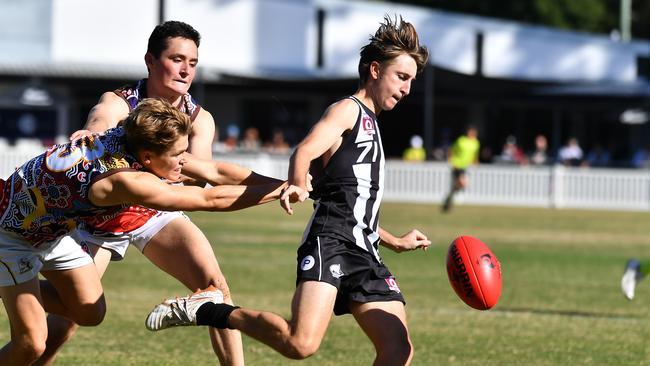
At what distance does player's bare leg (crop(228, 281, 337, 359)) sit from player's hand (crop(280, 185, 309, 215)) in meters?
0.51

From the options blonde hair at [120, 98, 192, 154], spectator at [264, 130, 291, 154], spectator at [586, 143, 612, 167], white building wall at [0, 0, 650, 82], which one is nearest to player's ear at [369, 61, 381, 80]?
blonde hair at [120, 98, 192, 154]

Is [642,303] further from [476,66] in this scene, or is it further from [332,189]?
[476,66]

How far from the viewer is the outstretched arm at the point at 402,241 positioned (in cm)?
686

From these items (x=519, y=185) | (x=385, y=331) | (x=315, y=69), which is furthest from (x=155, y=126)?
(x=315, y=69)

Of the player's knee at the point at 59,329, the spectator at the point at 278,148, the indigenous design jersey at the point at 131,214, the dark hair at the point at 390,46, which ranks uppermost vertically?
the dark hair at the point at 390,46

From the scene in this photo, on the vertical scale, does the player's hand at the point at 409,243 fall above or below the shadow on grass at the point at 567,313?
above

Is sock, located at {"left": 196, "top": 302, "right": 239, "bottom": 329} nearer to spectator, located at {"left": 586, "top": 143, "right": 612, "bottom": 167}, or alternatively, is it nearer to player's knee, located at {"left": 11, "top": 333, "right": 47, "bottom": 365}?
player's knee, located at {"left": 11, "top": 333, "right": 47, "bottom": 365}

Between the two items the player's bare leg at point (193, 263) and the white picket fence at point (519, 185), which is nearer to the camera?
the player's bare leg at point (193, 263)

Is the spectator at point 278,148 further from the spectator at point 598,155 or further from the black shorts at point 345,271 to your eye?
the black shorts at point 345,271

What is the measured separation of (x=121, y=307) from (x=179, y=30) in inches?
200

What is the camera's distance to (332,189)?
21.1 feet

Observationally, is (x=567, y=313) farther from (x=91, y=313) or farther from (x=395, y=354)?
(x=91, y=313)

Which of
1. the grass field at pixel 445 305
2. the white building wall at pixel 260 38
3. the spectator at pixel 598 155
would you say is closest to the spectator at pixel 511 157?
the spectator at pixel 598 155

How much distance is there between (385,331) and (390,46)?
1496mm
